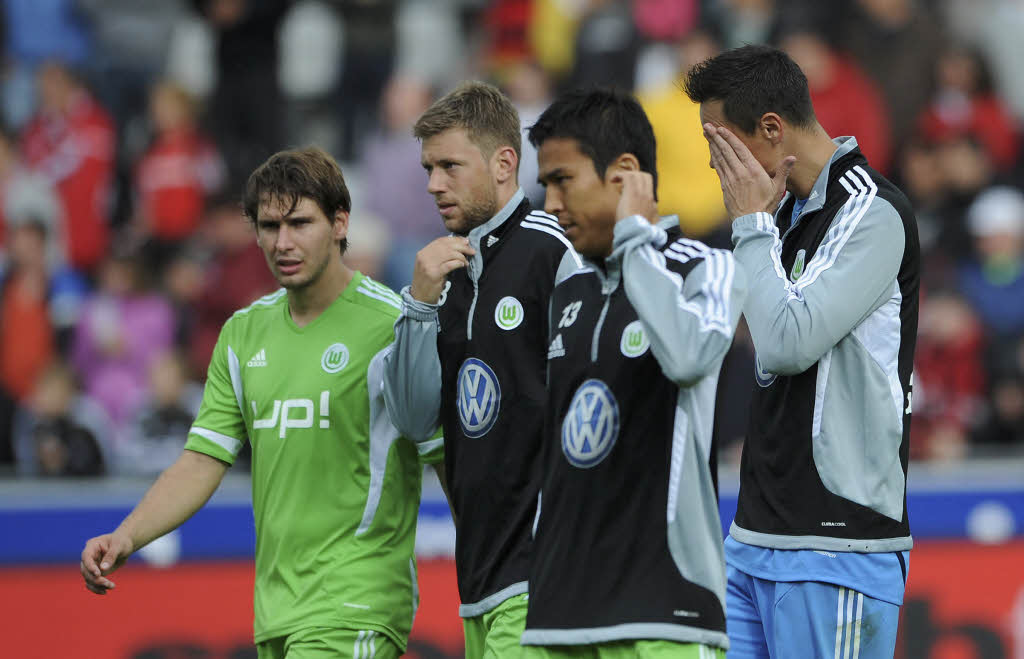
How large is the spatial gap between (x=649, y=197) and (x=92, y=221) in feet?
28.3

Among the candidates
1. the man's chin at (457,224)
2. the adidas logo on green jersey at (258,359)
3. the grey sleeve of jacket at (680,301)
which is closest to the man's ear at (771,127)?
the grey sleeve of jacket at (680,301)

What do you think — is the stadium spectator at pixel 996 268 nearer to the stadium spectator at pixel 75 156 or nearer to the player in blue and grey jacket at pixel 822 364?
the player in blue and grey jacket at pixel 822 364

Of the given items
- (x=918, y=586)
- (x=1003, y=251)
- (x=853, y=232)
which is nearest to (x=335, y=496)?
(x=853, y=232)

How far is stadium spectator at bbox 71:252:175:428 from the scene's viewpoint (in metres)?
10.2

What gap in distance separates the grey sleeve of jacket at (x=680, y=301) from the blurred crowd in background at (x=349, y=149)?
17.1 ft

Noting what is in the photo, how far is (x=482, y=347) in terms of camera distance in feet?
14.7

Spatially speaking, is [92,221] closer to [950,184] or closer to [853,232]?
[950,184]

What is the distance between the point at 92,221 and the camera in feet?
38.0

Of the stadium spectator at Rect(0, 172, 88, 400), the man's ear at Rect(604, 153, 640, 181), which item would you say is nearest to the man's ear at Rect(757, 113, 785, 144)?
the man's ear at Rect(604, 153, 640, 181)

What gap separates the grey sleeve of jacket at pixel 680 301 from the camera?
359cm

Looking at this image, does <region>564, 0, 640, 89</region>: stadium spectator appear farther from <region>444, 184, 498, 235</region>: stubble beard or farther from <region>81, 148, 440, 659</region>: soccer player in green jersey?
<region>444, 184, 498, 235</region>: stubble beard

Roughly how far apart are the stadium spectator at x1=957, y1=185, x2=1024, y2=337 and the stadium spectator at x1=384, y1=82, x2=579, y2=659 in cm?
649

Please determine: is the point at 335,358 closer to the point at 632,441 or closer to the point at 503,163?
the point at 503,163

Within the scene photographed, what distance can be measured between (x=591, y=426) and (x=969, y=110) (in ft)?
28.4
